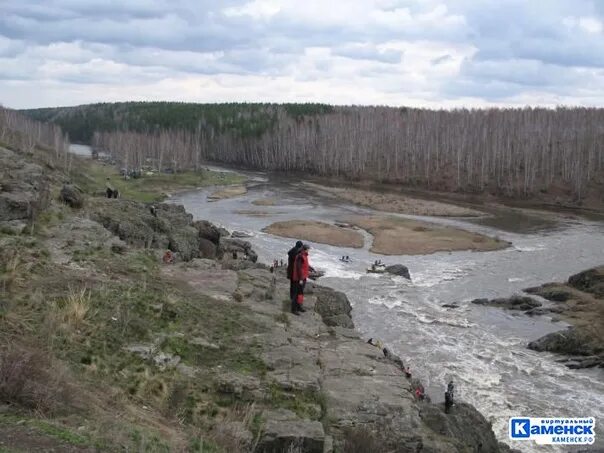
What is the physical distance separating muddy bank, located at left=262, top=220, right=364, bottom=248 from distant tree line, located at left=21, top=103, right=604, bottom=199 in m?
46.1

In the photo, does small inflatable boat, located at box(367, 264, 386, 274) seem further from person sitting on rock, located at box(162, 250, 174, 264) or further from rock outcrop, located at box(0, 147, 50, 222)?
rock outcrop, located at box(0, 147, 50, 222)

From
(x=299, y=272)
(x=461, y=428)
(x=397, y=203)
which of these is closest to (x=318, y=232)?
(x=397, y=203)

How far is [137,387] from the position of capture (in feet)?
36.0

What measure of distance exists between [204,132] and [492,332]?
154548 mm

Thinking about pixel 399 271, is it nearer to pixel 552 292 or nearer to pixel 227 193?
pixel 552 292

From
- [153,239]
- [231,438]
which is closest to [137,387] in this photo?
[231,438]

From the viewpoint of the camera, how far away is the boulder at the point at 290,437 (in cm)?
1015

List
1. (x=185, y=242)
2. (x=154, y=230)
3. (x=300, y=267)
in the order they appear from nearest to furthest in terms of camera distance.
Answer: (x=300, y=267)
(x=154, y=230)
(x=185, y=242)

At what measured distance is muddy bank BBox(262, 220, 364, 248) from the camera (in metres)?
56.1

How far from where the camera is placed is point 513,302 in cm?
3669

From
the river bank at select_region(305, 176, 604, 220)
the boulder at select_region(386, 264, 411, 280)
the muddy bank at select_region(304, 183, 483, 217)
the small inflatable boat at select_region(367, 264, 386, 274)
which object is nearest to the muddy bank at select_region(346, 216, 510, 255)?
the small inflatable boat at select_region(367, 264, 386, 274)

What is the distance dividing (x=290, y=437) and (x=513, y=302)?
29.7 m

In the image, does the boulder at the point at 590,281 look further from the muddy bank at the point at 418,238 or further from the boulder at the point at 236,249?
the boulder at the point at 236,249

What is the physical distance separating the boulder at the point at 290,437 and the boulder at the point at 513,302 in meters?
28.3
